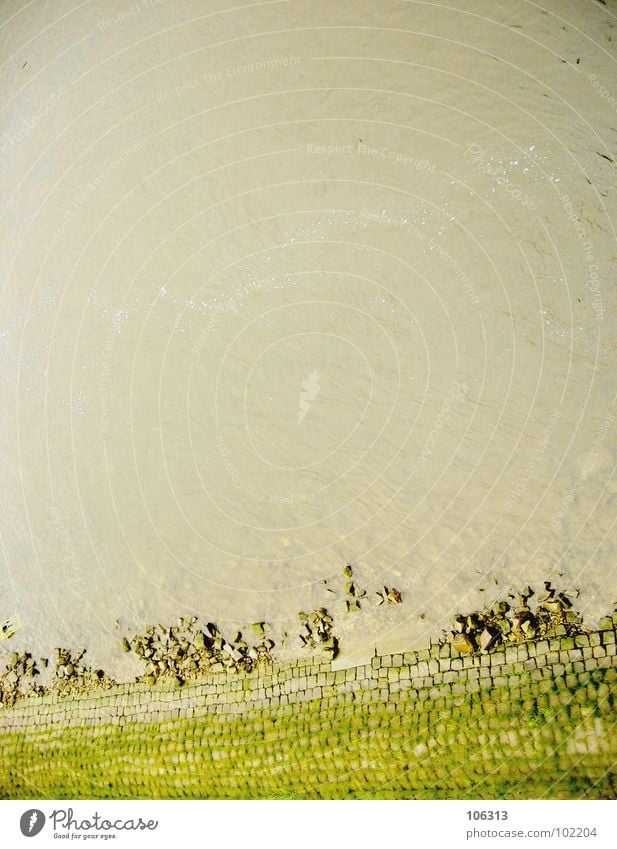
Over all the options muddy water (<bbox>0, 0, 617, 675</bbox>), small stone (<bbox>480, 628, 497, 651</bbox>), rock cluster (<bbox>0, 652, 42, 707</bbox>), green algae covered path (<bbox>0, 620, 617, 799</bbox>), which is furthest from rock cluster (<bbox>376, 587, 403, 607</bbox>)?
rock cluster (<bbox>0, 652, 42, 707</bbox>)

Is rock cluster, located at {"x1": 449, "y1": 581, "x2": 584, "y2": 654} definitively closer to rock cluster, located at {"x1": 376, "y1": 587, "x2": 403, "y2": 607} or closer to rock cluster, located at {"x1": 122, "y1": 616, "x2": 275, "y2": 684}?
rock cluster, located at {"x1": 376, "y1": 587, "x2": 403, "y2": 607}

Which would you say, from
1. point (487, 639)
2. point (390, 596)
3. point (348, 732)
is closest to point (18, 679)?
point (348, 732)

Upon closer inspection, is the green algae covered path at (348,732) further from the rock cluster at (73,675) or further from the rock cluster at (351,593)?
the rock cluster at (351,593)

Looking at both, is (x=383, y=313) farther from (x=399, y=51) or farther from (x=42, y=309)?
(x=42, y=309)

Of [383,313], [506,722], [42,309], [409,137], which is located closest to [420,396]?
[383,313]

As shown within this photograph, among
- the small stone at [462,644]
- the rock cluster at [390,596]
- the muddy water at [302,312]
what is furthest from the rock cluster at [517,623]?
the rock cluster at [390,596]

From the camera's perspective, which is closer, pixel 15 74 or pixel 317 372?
pixel 317 372

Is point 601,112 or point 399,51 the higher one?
point 399,51
